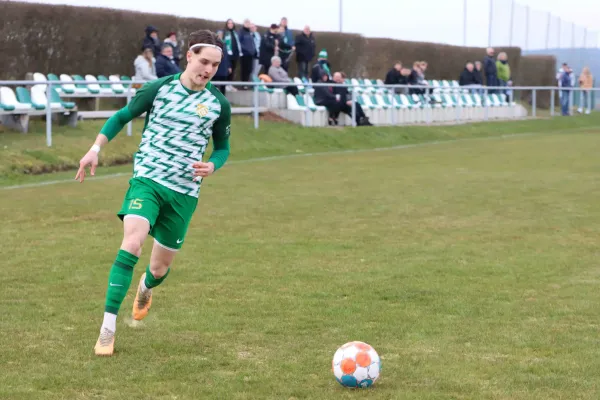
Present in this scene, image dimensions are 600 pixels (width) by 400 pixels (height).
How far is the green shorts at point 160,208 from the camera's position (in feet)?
20.8

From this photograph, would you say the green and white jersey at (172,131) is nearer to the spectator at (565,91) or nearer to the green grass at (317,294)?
the green grass at (317,294)

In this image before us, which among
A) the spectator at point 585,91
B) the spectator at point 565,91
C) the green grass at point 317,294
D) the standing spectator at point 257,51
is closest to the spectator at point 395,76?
the standing spectator at point 257,51

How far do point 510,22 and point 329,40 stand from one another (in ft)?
57.1

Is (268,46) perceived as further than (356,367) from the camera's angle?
Yes

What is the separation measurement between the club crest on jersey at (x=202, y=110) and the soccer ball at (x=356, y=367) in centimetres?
187

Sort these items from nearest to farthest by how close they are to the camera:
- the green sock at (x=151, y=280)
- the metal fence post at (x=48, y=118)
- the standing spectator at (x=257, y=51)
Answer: the green sock at (x=151, y=280), the metal fence post at (x=48, y=118), the standing spectator at (x=257, y=51)

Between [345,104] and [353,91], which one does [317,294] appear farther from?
[345,104]

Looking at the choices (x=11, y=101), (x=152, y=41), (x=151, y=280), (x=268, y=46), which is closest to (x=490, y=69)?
(x=268, y=46)

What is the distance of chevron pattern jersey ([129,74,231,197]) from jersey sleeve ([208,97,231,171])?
0.12 metres

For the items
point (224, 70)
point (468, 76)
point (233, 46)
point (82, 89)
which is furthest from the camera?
point (468, 76)

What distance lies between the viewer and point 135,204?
6340 millimetres

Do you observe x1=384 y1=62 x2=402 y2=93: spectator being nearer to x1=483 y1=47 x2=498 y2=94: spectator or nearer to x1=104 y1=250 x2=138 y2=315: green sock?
x1=483 y1=47 x2=498 y2=94: spectator

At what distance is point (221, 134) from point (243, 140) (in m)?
15.3

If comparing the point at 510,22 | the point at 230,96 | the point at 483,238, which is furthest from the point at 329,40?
the point at 483,238
